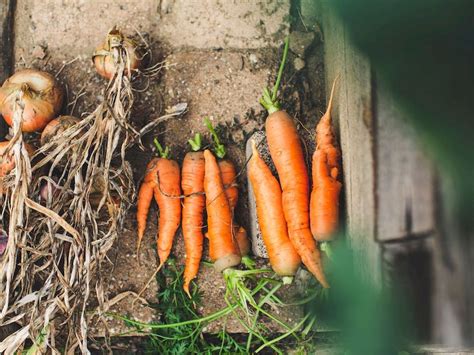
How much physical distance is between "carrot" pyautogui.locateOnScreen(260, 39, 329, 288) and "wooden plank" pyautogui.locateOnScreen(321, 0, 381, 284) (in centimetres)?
18

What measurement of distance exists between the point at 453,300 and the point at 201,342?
160cm

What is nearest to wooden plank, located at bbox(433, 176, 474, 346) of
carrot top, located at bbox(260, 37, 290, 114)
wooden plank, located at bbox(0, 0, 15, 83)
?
carrot top, located at bbox(260, 37, 290, 114)

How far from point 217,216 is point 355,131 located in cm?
83

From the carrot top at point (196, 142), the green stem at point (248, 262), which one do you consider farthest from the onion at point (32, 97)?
the green stem at point (248, 262)

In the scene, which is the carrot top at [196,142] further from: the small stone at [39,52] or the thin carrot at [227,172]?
the small stone at [39,52]

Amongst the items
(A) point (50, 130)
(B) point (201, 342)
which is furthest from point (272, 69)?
(B) point (201, 342)

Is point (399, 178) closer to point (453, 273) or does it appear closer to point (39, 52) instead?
point (453, 273)

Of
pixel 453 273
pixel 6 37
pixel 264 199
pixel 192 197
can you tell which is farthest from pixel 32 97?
pixel 453 273

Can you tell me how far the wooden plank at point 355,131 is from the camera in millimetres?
1048

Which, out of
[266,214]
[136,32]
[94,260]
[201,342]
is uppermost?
[136,32]

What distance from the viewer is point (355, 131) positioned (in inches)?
58.5

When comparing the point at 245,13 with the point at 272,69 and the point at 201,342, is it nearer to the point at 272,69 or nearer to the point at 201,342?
the point at 272,69

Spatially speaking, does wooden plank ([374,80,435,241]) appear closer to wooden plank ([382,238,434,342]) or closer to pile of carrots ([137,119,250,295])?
wooden plank ([382,238,434,342])

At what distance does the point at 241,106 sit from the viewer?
228 centimetres
